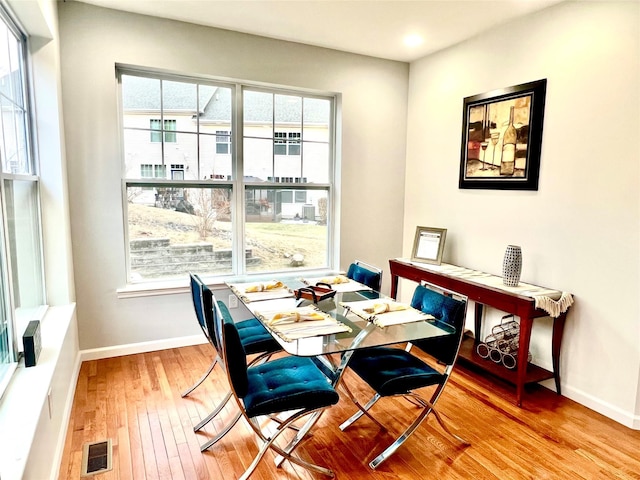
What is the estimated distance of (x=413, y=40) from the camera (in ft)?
12.0

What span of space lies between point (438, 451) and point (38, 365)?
211cm

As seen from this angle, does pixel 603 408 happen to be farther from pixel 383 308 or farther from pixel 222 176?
pixel 222 176

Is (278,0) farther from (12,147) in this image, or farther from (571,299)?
(571,299)

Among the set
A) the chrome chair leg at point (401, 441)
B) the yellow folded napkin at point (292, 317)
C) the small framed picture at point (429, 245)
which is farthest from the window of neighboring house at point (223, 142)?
the chrome chair leg at point (401, 441)

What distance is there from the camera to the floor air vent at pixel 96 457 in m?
2.10

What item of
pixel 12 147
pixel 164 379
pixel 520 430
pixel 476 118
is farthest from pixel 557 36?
pixel 164 379

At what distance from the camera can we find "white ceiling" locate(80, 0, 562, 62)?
298 cm

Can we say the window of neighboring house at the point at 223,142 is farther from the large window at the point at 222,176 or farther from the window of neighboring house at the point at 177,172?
the window of neighboring house at the point at 177,172

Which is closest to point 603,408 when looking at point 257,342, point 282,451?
point 282,451

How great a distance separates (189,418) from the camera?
258 centimetres

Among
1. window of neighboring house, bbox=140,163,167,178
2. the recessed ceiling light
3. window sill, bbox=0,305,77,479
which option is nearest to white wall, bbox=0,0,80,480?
window sill, bbox=0,305,77,479

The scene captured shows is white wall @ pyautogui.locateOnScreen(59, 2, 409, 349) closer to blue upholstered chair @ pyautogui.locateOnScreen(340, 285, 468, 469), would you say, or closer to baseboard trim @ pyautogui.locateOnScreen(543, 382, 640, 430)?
blue upholstered chair @ pyautogui.locateOnScreen(340, 285, 468, 469)

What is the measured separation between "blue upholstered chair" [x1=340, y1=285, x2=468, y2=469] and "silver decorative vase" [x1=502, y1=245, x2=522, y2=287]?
0.78 m

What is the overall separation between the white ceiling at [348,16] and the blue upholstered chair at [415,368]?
205 cm
